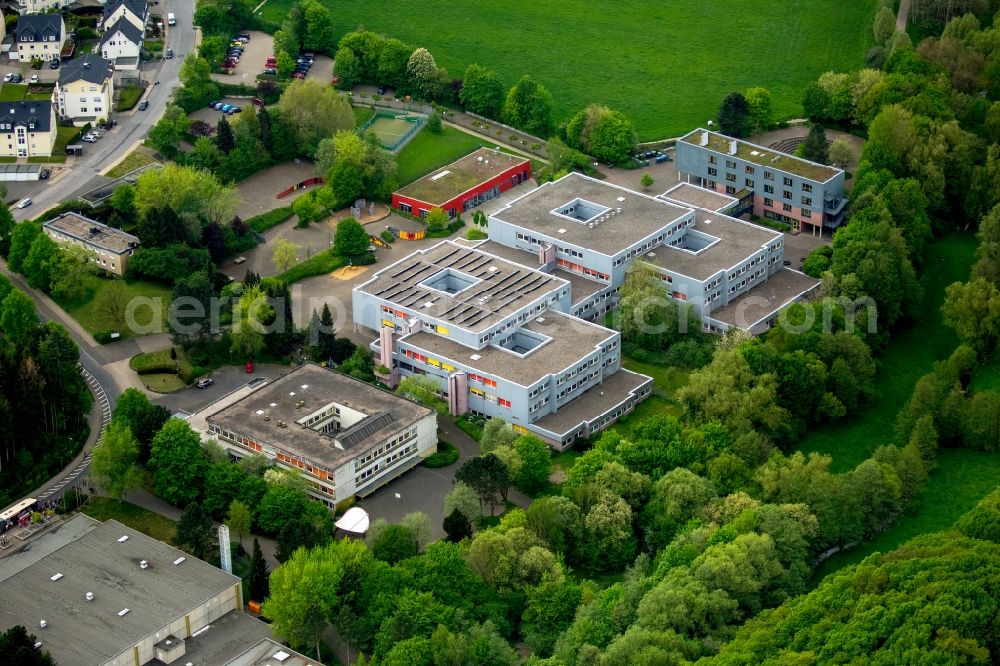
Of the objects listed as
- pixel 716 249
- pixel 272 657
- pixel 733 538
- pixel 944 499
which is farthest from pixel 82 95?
pixel 944 499

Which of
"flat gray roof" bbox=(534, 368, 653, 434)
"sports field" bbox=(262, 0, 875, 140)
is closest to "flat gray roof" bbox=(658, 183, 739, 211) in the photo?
"sports field" bbox=(262, 0, 875, 140)

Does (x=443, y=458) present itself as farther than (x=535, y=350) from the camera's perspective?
No

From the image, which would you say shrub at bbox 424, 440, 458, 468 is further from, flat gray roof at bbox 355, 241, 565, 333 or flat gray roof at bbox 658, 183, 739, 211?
flat gray roof at bbox 658, 183, 739, 211

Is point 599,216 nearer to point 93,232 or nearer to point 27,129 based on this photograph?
point 93,232

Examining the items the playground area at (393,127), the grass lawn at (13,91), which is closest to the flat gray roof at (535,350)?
the playground area at (393,127)

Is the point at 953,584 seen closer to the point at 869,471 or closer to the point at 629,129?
the point at 869,471

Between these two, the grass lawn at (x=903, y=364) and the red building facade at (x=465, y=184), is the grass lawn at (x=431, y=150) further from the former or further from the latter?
the grass lawn at (x=903, y=364)

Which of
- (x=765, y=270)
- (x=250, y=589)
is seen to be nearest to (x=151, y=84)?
(x=765, y=270)
